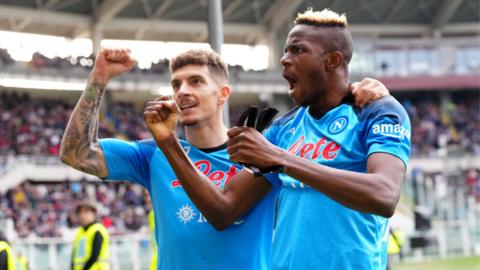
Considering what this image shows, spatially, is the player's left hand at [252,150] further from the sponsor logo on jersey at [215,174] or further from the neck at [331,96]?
the sponsor logo on jersey at [215,174]

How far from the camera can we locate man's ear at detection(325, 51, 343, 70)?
113 inches

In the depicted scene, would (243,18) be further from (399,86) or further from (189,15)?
(399,86)

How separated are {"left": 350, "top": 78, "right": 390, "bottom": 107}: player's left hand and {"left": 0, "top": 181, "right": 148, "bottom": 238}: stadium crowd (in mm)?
18664

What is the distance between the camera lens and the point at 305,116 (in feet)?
9.91

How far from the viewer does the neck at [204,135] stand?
3.62 meters

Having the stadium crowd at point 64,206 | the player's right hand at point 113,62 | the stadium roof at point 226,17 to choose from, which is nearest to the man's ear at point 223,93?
the player's right hand at point 113,62

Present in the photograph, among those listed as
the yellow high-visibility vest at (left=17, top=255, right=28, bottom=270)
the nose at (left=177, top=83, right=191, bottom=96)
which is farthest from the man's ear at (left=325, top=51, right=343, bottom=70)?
the yellow high-visibility vest at (left=17, top=255, right=28, bottom=270)

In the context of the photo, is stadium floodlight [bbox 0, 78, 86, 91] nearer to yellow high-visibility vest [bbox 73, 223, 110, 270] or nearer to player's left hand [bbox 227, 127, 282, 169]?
yellow high-visibility vest [bbox 73, 223, 110, 270]

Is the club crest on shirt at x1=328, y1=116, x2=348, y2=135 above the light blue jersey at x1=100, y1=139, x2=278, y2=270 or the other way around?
above

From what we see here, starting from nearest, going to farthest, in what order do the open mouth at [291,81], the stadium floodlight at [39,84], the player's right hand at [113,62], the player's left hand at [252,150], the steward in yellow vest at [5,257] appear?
the player's left hand at [252,150] → the open mouth at [291,81] → the player's right hand at [113,62] → the steward in yellow vest at [5,257] → the stadium floodlight at [39,84]

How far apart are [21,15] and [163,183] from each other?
34.0m

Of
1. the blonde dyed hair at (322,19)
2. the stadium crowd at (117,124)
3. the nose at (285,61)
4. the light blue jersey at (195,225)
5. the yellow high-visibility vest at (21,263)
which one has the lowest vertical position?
the yellow high-visibility vest at (21,263)

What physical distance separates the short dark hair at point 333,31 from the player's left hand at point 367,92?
0.11 meters

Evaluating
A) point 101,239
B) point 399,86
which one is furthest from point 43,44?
point 101,239
